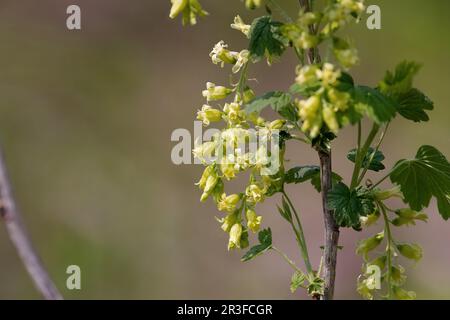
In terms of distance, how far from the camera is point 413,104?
3.74ft

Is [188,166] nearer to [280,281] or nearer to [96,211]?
[96,211]

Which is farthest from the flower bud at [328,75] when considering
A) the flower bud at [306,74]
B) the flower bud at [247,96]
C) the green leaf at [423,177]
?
the green leaf at [423,177]

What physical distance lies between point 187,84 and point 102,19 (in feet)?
2.06

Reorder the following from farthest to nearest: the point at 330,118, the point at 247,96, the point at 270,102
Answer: the point at 247,96, the point at 270,102, the point at 330,118

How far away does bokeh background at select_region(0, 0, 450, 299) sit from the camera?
10.9ft

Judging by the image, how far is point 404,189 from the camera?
1.20 meters

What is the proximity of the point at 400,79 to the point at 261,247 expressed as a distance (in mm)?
361

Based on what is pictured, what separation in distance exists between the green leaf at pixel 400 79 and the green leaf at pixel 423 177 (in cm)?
20

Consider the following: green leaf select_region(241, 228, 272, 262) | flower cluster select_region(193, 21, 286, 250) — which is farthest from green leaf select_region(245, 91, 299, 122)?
green leaf select_region(241, 228, 272, 262)

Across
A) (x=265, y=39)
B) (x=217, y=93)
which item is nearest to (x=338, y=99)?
(x=265, y=39)

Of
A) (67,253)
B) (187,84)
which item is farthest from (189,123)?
(67,253)

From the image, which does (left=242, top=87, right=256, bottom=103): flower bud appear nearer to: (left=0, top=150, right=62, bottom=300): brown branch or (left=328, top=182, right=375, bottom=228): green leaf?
(left=328, top=182, right=375, bottom=228): green leaf

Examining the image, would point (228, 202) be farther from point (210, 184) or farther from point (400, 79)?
point (400, 79)

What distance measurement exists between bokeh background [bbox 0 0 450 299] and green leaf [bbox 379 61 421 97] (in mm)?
2145
